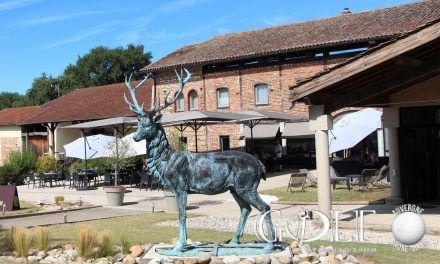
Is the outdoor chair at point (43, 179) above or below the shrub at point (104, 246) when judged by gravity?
above

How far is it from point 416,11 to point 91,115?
74.0ft

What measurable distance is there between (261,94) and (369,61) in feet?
69.0

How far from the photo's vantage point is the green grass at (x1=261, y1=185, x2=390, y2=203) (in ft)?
56.0

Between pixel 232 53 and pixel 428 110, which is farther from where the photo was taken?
pixel 232 53

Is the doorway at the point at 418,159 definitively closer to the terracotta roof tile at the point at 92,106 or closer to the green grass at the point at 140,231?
the green grass at the point at 140,231

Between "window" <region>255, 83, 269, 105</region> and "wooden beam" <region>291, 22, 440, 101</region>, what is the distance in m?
19.8

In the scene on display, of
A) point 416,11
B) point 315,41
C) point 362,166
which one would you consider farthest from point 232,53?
point 362,166

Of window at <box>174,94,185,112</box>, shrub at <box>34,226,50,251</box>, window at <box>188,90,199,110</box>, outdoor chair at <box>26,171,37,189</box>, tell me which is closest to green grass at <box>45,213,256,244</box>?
shrub at <box>34,226,50,251</box>

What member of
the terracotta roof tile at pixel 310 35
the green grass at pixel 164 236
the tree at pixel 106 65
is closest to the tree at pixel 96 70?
the tree at pixel 106 65

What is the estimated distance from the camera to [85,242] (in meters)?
8.44

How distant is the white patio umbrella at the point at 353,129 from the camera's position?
20906mm

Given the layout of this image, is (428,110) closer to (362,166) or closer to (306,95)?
(306,95)

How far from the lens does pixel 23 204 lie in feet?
65.4

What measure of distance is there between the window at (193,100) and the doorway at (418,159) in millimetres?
20965
